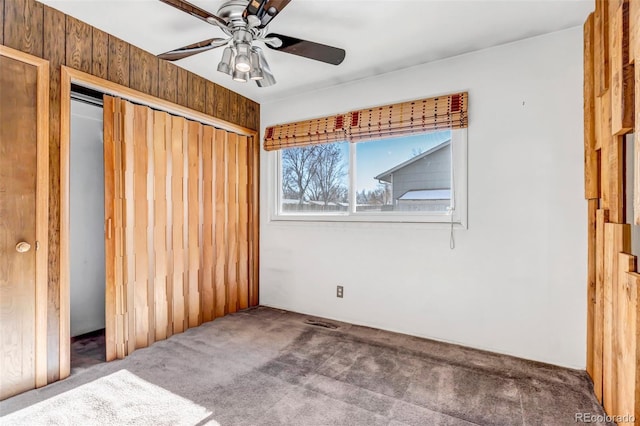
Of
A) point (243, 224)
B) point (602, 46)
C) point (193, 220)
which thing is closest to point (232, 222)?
point (243, 224)

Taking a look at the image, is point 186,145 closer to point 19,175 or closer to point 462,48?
point 19,175

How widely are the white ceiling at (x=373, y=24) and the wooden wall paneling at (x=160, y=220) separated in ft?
2.07

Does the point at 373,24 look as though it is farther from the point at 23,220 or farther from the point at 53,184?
the point at 23,220

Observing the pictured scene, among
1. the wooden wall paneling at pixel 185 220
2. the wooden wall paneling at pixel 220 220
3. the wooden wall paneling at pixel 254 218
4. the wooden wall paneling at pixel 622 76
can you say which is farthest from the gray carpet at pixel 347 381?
the wooden wall paneling at pixel 622 76

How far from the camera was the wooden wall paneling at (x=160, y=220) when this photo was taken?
101 inches

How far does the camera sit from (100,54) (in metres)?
2.22

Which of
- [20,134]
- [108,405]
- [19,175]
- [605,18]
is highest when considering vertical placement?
[605,18]

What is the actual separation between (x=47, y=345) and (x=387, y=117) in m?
2.95

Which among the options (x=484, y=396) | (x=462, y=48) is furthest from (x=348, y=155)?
(x=484, y=396)

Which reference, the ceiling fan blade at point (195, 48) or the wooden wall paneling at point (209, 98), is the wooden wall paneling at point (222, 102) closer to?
the wooden wall paneling at point (209, 98)

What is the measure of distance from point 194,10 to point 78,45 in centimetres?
116

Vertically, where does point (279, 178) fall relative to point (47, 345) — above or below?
above

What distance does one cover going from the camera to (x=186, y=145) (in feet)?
9.23

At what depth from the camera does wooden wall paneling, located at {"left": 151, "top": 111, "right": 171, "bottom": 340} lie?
8.41ft
